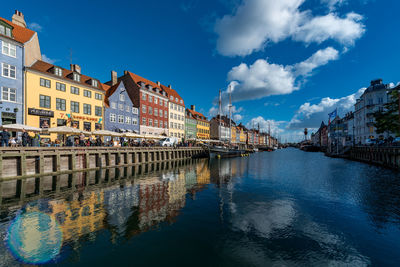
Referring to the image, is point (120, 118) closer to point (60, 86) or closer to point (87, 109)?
point (87, 109)

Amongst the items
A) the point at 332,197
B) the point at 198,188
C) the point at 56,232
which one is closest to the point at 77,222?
the point at 56,232

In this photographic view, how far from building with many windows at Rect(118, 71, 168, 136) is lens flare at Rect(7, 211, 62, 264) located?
43240 millimetres

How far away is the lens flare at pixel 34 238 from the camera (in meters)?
6.89

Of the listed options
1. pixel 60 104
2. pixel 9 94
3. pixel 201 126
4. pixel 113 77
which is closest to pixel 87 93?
pixel 60 104

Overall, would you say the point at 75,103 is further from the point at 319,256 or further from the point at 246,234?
the point at 319,256

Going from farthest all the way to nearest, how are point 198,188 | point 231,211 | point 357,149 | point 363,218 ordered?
point 357,149
point 198,188
point 231,211
point 363,218

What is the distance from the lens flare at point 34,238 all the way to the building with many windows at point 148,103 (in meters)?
43.2

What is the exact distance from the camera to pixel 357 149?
53312 millimetres

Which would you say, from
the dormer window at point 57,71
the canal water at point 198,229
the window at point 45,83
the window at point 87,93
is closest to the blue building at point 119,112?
the window at point 87,93

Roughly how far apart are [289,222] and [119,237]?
8653 mm

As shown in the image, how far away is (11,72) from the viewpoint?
27.3 meters

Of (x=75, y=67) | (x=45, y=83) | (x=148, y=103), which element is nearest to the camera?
(x=45, y=83)

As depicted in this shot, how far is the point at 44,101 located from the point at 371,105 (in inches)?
3486

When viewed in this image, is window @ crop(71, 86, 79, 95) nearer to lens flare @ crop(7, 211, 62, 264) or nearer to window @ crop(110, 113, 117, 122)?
window @ crop(110, 113, 117, 122)
